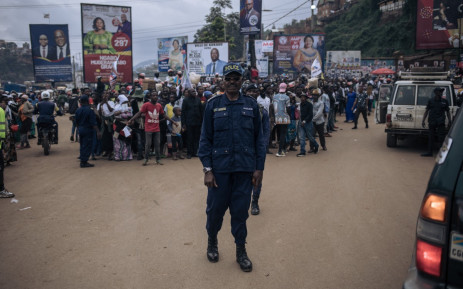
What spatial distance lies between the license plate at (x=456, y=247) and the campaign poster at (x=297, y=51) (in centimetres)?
3303

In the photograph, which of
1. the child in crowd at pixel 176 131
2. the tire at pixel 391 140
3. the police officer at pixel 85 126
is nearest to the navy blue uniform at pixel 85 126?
the police officer at pixel 85 126

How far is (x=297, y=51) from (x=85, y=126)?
27.2 meters

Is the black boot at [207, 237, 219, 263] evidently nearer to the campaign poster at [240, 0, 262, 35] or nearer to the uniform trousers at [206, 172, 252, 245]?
the uniform trousers at [206, 172, 252, 245]

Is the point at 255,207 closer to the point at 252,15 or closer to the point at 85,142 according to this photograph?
the point at 85,142

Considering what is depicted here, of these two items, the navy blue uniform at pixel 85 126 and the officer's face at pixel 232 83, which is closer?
the officer's face at pixel 232 83

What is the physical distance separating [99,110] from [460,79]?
1531cm

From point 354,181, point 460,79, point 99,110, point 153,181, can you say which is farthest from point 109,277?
point 460,79

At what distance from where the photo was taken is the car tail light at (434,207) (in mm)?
2178

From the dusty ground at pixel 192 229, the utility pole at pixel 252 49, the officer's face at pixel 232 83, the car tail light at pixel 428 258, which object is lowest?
the dusty ground at pixel 192 229

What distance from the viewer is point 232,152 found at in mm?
4016

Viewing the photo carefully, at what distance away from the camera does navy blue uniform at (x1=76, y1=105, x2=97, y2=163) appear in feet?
32.4

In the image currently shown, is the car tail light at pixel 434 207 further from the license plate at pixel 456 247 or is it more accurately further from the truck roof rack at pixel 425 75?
the truck roof rack at pixel 425 75

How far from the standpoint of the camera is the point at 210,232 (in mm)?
4312

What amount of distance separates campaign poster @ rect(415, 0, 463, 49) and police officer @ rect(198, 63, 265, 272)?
68.3 ft
